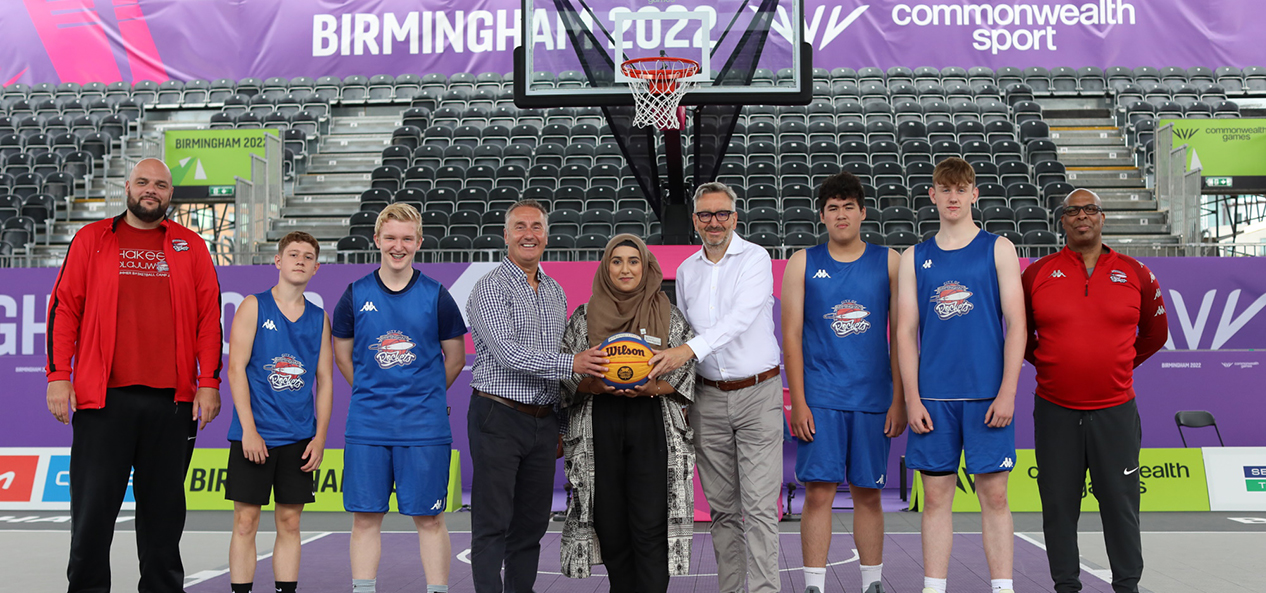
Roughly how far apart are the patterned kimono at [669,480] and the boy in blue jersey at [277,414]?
3.82 feet

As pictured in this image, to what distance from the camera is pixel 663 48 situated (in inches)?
237

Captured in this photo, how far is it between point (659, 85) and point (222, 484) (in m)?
5.03

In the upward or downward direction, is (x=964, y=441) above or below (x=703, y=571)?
above

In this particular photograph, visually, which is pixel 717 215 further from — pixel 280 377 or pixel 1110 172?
pixel 1110 172

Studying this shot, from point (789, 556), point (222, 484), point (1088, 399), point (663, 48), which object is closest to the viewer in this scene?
point (1088, 399)

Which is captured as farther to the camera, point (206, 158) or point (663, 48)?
point (206, 158)

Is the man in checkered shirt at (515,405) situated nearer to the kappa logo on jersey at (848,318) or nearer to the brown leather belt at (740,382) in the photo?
the brown leather belt at (740,382)

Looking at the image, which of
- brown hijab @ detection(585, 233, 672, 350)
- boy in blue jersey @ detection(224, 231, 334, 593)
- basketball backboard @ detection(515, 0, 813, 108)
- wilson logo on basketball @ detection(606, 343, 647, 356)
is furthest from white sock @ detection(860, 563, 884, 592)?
basketball backboard @ detection(515, 0, 813, 108)

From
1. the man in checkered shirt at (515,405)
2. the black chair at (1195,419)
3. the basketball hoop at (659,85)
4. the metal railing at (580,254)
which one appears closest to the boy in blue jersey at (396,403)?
the man in checkered shirt at (515,405)

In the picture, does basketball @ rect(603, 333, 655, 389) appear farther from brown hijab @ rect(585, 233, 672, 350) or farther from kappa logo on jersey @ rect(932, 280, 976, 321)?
kappa logo on jersey @ rect(932, 280, 976, 321)

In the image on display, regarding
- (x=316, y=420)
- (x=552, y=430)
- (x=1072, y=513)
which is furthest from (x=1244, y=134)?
(x=316, y=420)

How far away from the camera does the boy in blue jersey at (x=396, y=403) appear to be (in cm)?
357

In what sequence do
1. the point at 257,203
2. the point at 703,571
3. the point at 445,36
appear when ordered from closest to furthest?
the point at 703,571
the point at 257,203
the point at 445,36

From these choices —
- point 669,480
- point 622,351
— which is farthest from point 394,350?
point 669,480
